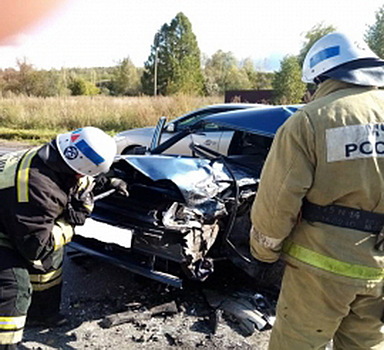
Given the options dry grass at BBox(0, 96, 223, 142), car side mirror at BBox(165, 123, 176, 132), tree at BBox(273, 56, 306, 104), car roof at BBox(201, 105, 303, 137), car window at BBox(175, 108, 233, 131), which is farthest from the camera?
tree at BBox(273, 56, 306, 104)

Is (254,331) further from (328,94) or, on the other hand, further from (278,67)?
(278,67)

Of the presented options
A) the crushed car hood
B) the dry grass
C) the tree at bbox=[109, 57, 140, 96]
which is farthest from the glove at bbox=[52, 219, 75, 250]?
the tree at bbox=[109, 57, 140, 96]

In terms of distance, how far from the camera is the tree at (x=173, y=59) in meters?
27.5

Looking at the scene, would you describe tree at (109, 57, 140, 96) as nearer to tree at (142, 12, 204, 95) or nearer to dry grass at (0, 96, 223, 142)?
tree at (142, 12, 204, 95)

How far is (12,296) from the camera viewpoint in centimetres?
208

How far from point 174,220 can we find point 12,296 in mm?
1016

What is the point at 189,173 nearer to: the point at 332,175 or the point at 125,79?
the point at 332,175

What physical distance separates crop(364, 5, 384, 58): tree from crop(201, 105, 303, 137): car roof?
25643 millimetres

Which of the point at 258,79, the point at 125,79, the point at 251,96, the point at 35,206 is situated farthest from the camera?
the point at 258,79

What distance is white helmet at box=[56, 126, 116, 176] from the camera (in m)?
2.15

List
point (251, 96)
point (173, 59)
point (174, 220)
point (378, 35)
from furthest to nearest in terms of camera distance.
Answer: point (173, 59) < point (378, 35) < point (251, 96) < point (174, 220)

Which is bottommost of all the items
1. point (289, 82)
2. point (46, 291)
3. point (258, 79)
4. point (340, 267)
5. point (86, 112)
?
point (46, 291)

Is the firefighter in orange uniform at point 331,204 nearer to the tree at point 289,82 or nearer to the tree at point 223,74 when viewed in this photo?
the tree at point 289,82

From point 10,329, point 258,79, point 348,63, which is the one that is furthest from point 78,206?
point 258,79
